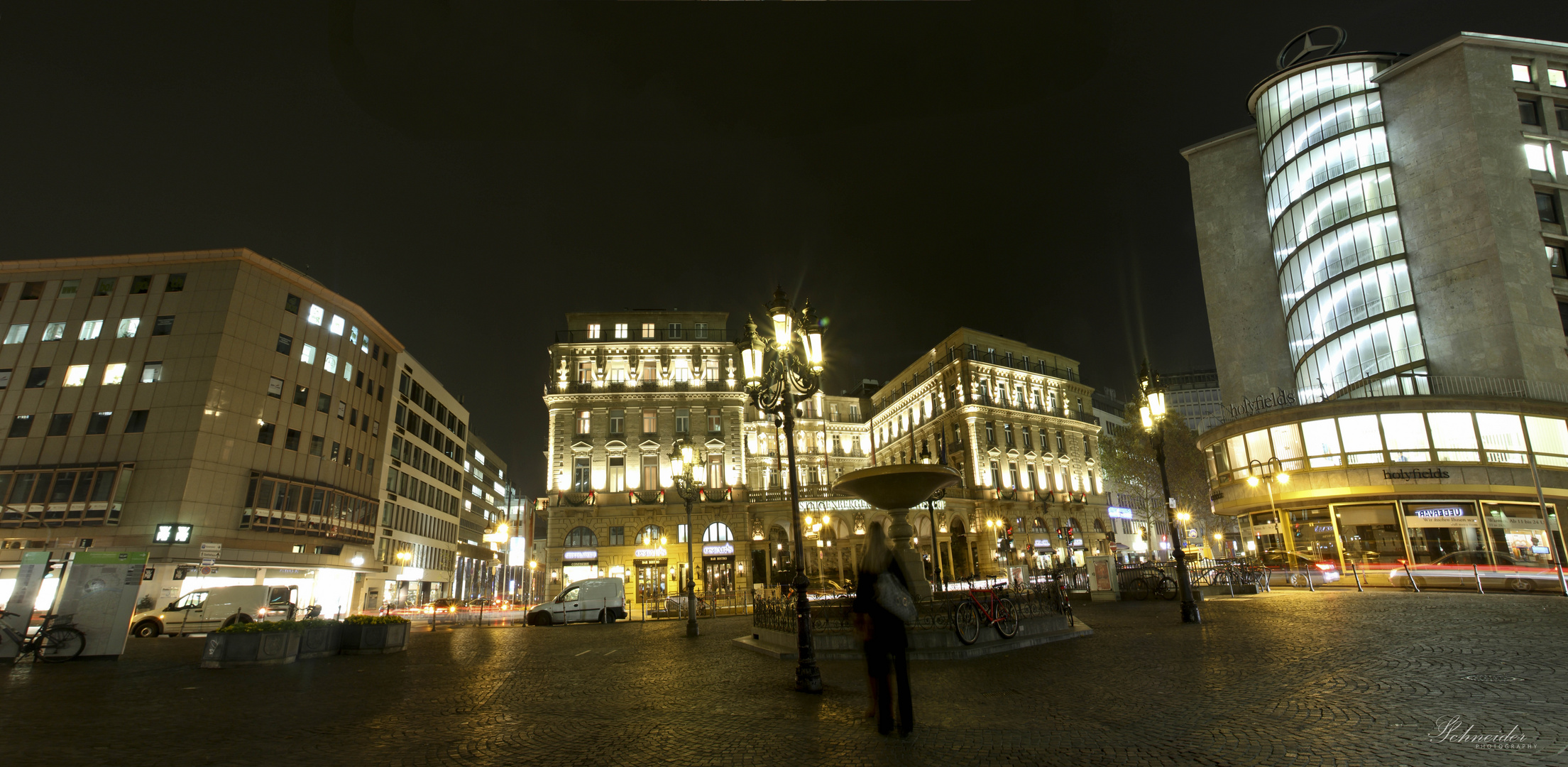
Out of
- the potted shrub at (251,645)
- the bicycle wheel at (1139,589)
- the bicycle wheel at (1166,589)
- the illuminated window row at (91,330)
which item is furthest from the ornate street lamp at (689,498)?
the illuminated window row at (91,330)

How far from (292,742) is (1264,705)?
10.2 meters

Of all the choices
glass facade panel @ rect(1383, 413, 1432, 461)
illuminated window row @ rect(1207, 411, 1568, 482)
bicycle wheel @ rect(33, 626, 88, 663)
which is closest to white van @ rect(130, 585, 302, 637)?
bicycle wheel @ rect(33, 626, 88, 663)

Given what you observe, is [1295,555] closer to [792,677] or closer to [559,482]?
[792,677]

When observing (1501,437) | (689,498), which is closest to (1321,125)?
(1501,437)

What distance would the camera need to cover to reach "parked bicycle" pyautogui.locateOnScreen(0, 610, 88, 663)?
52.1 feet

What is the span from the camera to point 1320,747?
5.76 metres

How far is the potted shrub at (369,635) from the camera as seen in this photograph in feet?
58.5

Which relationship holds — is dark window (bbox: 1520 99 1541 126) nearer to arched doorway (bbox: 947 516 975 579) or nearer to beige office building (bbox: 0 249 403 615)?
arched doorway (bbox: 947 516 975 579)

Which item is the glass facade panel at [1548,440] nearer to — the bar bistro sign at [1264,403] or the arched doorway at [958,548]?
the bar bistro sign at [1264,403]

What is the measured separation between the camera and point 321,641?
16969 mm

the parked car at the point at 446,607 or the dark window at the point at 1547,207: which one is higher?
the dark window at the point at 1547,207

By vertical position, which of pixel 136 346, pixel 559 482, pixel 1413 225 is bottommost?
pixel 559 482

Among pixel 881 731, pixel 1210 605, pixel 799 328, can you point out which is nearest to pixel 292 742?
pixel 881 731

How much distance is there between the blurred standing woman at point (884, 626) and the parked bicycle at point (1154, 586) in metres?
23.0
